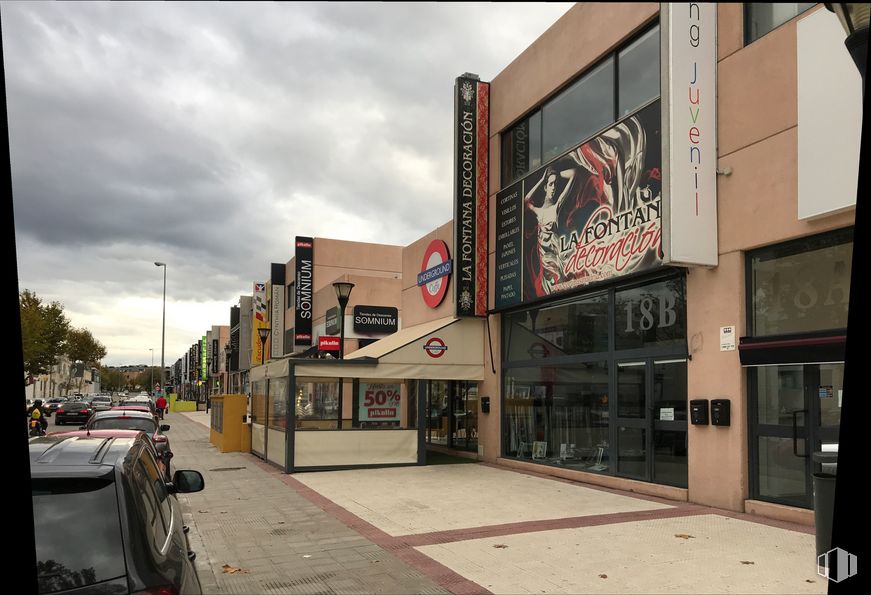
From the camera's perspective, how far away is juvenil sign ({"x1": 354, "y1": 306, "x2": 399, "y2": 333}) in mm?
28373

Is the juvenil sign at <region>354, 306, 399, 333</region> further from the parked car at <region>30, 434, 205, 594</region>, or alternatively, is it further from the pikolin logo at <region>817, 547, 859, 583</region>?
the pikolin logo at <region>817, 547, 859, 583</region>

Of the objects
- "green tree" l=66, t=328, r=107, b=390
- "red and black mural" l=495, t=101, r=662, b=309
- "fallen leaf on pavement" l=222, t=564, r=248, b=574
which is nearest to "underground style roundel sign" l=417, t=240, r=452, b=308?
"red and black mural" l=495, t=101, r=662, b=309

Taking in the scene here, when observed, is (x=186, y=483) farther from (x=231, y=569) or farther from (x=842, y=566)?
(x=842, y=566)

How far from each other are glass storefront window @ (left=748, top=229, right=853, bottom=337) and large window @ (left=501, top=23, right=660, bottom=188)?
145 inches

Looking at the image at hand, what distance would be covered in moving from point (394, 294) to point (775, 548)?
2384 cm

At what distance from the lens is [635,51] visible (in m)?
12.1

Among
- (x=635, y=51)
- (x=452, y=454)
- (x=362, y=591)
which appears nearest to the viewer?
(x=362, y=591)

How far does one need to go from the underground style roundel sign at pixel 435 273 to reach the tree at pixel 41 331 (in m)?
29.1

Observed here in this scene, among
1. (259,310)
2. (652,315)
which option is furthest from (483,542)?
(259,310)

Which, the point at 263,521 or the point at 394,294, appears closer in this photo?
the point at 263,521

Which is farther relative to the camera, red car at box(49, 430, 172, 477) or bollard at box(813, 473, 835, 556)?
red car at box(49, 430, 172, 477)

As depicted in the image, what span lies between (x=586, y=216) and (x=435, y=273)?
6485 millimetres

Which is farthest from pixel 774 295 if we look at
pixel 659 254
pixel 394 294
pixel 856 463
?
pixel 394 294

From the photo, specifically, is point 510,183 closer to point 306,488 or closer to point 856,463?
point 306,488
